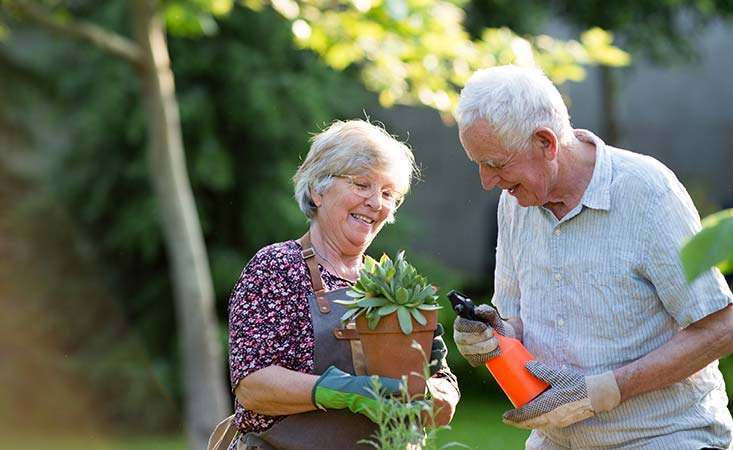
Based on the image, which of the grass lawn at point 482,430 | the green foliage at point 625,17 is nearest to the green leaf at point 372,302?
the grass lawn at point 482,430

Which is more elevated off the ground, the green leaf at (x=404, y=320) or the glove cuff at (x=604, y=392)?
the green leaf at (x=404, y=320)

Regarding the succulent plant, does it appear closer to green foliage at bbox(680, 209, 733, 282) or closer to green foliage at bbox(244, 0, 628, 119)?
green foliage at bbox(680, 209, 733, 282)

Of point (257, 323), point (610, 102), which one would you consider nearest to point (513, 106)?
point (257, 323)

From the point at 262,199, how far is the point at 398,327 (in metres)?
9.53

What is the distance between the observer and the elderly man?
2.85 meters

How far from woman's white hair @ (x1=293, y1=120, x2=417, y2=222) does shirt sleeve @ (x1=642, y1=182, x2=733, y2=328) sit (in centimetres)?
65

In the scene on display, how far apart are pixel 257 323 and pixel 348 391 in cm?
30

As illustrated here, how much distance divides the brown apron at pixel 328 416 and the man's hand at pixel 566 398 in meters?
0.39

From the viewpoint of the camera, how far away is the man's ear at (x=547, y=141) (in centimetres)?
292

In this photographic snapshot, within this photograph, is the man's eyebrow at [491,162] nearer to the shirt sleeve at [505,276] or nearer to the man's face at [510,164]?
the man's face at [510,164]

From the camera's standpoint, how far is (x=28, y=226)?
13266 mm

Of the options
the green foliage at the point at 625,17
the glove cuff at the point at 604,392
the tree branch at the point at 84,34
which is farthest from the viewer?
the green foliage at the point at 625,17

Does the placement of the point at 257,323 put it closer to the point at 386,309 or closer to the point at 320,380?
the point at 320,380

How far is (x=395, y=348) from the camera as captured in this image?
9.19 ft
